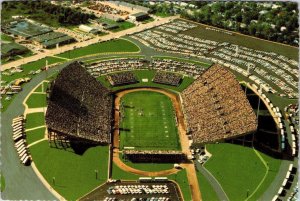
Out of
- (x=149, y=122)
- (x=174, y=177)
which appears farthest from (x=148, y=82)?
(x=174, y=177)

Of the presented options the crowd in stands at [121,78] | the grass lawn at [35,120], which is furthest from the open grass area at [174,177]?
the crowd in stands at [121,78]

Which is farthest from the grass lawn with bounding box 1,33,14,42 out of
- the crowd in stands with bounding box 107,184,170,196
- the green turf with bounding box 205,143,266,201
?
the crowd in stands with bounding box 107,184,170,196

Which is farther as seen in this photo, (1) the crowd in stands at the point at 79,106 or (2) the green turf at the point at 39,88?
(2) the green turf at the point at 39,88

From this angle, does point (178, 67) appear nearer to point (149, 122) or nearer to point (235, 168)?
point (149, 122)

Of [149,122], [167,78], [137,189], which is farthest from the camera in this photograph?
[167,78]

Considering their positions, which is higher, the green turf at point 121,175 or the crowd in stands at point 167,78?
the crowd in stands at point 167,78

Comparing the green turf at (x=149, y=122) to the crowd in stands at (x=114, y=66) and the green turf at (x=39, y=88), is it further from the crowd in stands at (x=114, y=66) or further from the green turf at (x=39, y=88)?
the green turf at (x=39, y=88)

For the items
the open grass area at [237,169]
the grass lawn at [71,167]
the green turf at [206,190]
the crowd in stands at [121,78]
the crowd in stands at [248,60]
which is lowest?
the grass lawn at [71,167]
